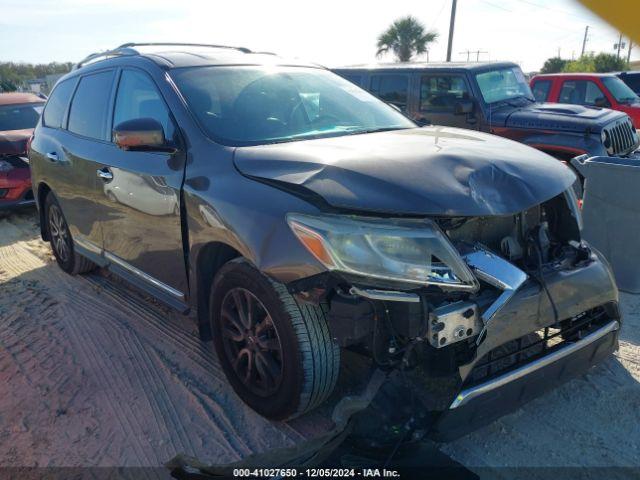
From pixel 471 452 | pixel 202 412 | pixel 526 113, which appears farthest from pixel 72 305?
pixel 526 113

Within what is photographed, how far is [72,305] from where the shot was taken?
4.50 m

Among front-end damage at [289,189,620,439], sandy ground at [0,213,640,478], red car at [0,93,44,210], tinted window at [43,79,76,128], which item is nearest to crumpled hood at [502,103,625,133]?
sandy ground at [0,213,640,478]

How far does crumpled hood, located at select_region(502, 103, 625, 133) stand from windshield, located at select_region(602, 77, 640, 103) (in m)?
2.78

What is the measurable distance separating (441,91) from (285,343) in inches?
242

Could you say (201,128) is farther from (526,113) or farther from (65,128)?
(526,113)

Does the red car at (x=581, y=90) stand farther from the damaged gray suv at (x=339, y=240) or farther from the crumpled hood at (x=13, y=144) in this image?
the crumpled hood at (x=13, y=144)

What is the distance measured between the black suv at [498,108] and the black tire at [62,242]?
4.46m

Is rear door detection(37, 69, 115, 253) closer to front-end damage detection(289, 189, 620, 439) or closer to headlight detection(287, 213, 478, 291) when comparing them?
headlight detection(287, 213, 478, 291)

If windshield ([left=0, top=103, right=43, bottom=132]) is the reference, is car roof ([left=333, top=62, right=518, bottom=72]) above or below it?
above

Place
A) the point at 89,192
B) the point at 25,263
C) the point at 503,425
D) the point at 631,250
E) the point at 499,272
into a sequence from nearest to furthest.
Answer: the point at 499,272, the point at 503,425, the point at 89,192, the point at 631,250, the point at 25,263

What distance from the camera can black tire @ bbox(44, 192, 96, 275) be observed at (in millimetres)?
4949

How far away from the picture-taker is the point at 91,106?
167 inches

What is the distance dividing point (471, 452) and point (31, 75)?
68811 mm

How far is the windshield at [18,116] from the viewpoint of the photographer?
28.0 feet
